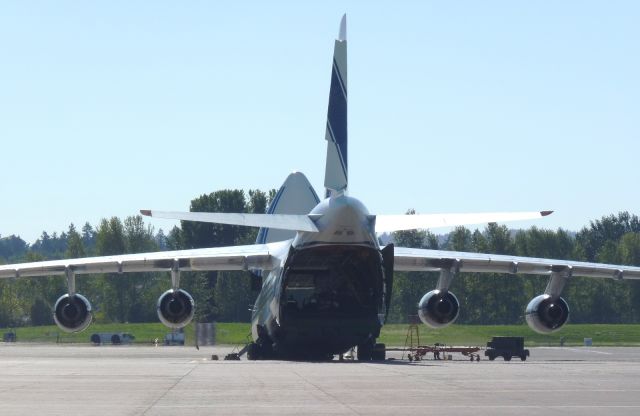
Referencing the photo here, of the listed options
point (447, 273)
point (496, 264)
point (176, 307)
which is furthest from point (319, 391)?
point (496, 264)

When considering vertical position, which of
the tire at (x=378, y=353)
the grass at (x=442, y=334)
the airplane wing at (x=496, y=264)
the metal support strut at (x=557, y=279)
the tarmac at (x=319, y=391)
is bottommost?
the tarmac at (x=319, y=391)

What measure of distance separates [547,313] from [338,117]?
27.1 ft

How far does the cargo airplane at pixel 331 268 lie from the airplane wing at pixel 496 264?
28 mm

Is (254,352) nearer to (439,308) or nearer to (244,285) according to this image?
(439,308)

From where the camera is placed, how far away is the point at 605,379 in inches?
845

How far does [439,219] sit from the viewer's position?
26844mm

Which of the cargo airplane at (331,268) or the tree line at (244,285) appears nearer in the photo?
the cargo airplane at (331,268)

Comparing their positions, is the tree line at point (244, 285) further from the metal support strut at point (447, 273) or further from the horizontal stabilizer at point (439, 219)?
the horizontal stabilizer at point (439, 219)

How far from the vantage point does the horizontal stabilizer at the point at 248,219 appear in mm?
24719

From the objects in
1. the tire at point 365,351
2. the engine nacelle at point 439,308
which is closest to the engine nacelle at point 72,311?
the tire at point 365,351

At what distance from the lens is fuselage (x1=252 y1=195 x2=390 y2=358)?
28.5m

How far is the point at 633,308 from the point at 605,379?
62331 millimetres

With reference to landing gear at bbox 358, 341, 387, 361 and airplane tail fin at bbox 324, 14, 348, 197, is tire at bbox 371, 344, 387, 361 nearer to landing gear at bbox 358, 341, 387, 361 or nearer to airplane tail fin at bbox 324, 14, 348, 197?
landing gear at bbox 358, 341, 387, 361

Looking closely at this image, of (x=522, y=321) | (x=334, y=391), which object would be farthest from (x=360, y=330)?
(x=522, y=321)
